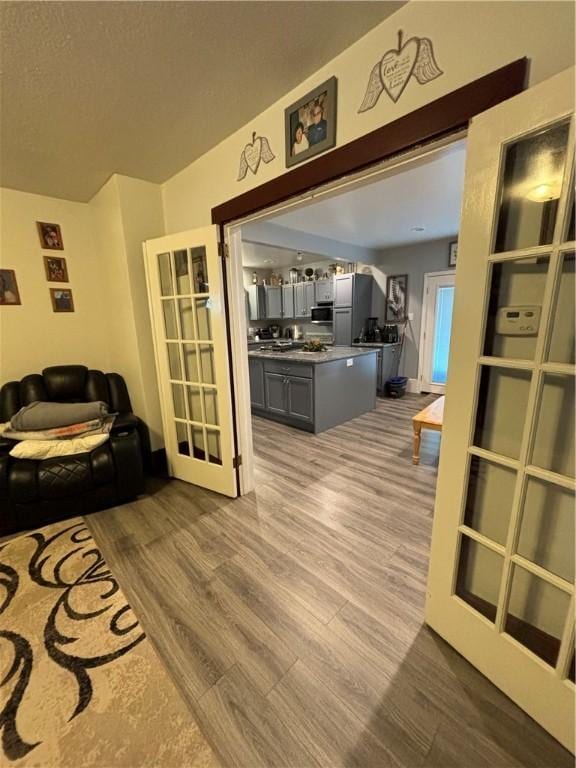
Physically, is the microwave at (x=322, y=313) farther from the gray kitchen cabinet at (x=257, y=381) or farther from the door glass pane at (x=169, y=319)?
the door glass pane at (x=169, y=319)

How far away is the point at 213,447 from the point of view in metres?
2.52

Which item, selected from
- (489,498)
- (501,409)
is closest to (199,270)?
(501,409)

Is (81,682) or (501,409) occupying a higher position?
(501,409)

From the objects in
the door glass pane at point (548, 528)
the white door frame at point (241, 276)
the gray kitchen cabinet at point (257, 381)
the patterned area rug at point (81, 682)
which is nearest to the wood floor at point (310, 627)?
the patterned area rug at point (81, 682)

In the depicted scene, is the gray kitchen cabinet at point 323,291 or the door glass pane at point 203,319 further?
the gray kitchen cabinet at point 323,291

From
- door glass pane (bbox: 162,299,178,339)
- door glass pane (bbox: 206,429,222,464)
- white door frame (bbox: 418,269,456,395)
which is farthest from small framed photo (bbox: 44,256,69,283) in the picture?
white door frame (bbox: 418,269,456,395)

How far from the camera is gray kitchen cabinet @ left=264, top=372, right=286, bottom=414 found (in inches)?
153

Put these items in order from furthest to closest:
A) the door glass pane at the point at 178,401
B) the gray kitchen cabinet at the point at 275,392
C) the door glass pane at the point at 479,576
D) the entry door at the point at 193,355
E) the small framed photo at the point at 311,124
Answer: the gray kitchen cabinet at the point at 275,392
the door glass pane at the point at 178,401
the entry door at the point at 193,355
the small framed photo at the point at 311,124
the door glass pane at the point at 479,576

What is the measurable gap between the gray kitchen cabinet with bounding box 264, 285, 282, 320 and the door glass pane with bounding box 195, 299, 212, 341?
4358mm

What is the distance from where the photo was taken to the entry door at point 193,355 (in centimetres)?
216

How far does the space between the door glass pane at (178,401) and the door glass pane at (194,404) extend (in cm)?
8

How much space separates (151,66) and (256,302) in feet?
17.6

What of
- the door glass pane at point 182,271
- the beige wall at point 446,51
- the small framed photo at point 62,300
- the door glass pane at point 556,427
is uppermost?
the beige wall at point 446,51

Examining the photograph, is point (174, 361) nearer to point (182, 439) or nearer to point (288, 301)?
point (182, 439)
